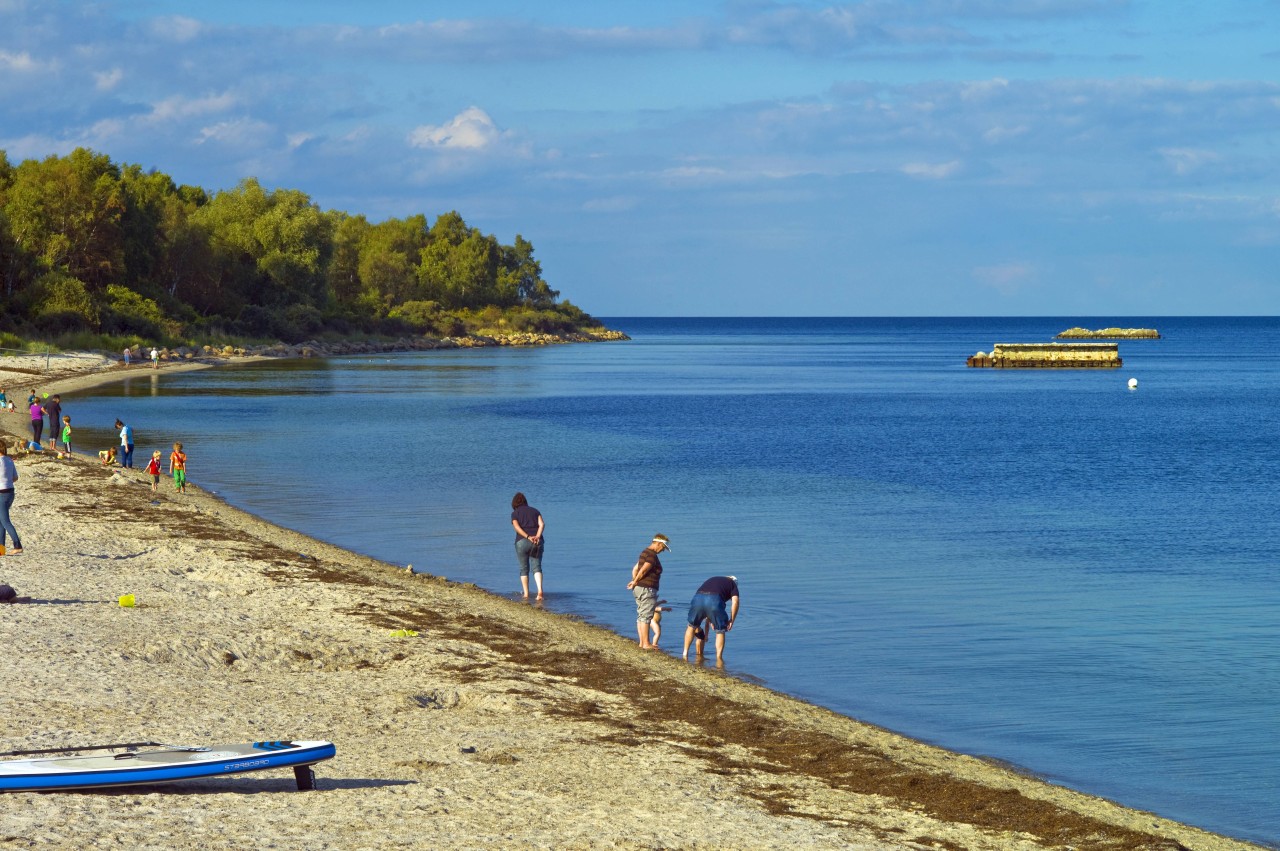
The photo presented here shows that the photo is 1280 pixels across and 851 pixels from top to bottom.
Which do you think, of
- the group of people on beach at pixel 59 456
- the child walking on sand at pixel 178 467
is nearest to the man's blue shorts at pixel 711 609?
the group of people on beach at pixel 59 456

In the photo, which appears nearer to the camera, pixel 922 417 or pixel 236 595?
pixel 236 595

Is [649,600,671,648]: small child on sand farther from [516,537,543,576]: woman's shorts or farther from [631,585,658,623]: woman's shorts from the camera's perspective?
[516,537,543,576]: woman's shorts

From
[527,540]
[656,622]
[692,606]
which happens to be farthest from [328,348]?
[692,606]

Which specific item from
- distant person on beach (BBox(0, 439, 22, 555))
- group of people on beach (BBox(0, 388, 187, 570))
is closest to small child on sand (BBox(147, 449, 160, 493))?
group of people on beach (BBox(0, 388, 187, 570))

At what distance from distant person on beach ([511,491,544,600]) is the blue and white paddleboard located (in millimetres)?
10767

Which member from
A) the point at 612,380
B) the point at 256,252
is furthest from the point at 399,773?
the point at 256,252

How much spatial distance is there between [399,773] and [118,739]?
2.45 metres

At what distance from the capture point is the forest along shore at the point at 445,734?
10.2 metres

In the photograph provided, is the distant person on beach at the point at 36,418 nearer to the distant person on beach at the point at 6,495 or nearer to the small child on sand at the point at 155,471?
the small child on sand at the point at 155,471

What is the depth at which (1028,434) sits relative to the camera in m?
Answer: 58.5

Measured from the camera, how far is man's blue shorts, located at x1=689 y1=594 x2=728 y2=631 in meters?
17.3

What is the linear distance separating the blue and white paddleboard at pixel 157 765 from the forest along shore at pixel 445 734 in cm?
13

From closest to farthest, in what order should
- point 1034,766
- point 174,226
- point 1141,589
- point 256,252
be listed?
point 1034,766
point 1141,589
point 174,226
point 256,252

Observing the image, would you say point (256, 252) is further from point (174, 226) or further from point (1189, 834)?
point (1189, 834)
